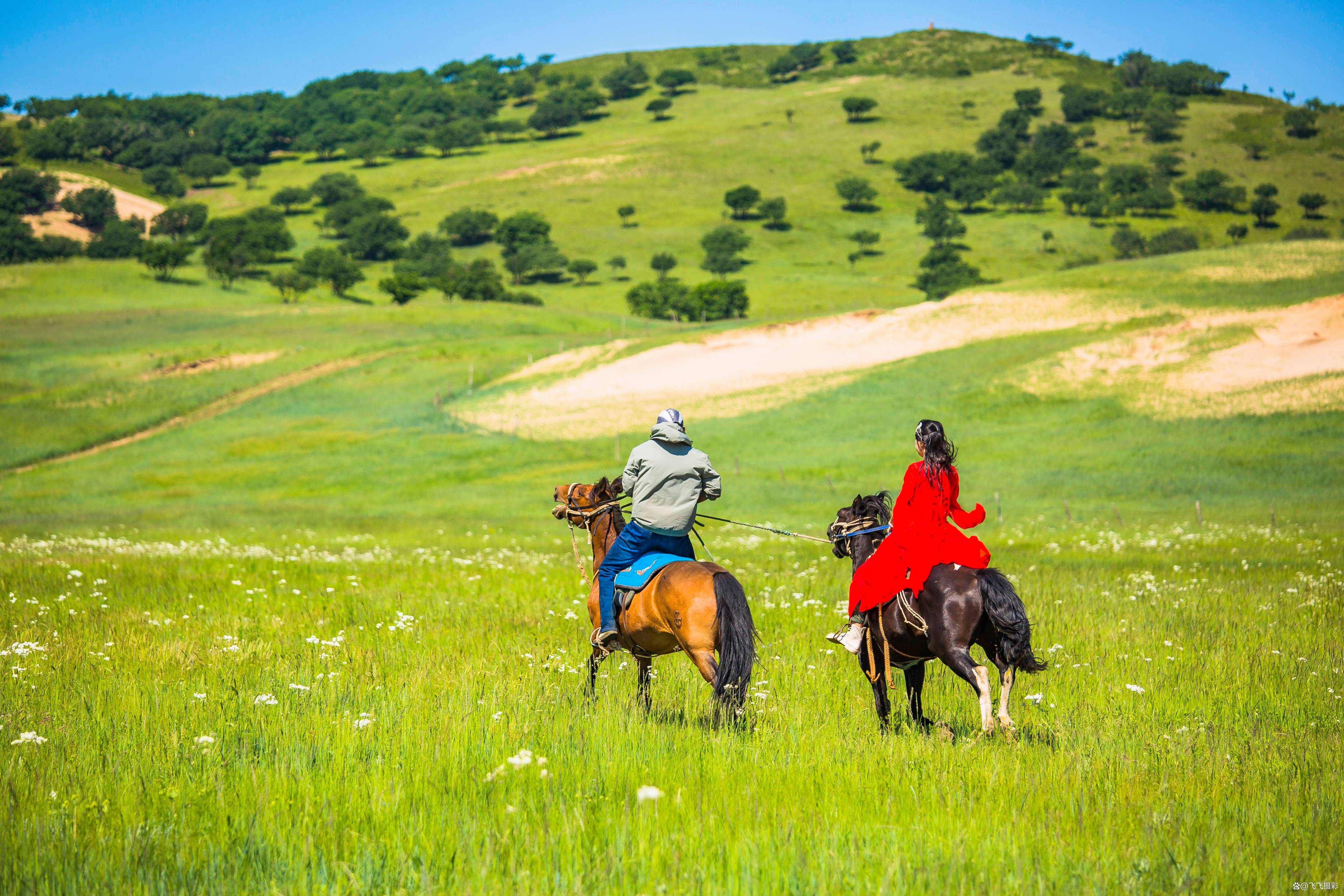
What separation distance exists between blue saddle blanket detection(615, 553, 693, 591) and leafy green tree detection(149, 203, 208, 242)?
162115 millimetres

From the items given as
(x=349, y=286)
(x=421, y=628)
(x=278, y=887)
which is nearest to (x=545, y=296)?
(x=349, y=286)

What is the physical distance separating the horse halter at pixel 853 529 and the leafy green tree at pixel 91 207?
18035 cm

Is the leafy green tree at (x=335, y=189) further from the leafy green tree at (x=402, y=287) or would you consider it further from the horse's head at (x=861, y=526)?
the horse's head at (x=861, y=526)

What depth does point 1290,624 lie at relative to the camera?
13.0 metres

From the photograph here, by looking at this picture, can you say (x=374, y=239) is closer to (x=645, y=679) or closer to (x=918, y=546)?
(x=645, y=679)

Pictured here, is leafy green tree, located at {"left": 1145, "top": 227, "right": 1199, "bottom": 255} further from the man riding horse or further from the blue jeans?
the blue jeans

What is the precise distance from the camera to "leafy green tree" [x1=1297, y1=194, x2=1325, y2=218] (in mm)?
152125

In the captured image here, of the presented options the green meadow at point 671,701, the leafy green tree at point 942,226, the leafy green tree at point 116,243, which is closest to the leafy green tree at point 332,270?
the leafy green tree at point 116,243

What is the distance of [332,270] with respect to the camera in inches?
4847

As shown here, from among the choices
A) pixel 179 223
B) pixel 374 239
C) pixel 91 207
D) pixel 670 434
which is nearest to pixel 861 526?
pixel 670 434

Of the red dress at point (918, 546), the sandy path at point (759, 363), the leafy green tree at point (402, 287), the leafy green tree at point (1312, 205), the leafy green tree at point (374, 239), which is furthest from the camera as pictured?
the leafy green tree at point (1312, 205)

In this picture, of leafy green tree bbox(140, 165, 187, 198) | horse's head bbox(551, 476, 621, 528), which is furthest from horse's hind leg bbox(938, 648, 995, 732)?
leafy green tree bbox(140, 165, 187, 198)

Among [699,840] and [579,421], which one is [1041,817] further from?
[579,421]

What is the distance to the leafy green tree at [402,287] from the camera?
→ 118812 millimetres
